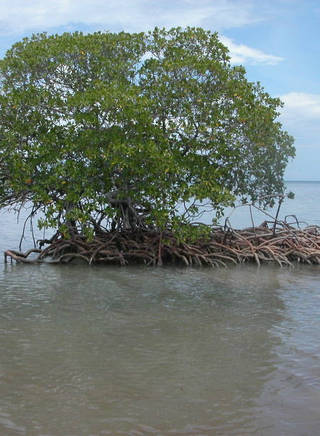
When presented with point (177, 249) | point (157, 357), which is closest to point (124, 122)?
point (177, 249)

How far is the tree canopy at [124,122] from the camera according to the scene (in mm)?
10383

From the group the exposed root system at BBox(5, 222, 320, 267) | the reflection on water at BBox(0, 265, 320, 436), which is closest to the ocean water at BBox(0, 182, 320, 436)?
the reflection on water at BBox(0, 265, 320, 436)

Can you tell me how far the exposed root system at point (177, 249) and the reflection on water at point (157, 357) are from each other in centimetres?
161

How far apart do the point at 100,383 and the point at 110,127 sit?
6307mm

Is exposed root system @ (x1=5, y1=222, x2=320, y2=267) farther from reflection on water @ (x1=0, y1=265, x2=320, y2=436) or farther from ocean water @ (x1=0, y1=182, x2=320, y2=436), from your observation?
reflection on water @ (x1=0, y1=265, x2=320, y2=436)

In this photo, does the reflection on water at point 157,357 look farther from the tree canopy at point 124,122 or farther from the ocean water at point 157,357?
the tree canopy at point 124,122

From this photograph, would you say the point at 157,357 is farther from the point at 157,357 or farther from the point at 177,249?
the point at 177,249

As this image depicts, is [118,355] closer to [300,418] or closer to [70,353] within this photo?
[70,353]

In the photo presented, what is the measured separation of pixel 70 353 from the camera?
19.4ft

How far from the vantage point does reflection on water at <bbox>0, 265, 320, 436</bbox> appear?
4.42 meters

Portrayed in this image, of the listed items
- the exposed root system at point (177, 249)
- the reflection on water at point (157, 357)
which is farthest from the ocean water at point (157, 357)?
the exposed root system at point (177, 249)

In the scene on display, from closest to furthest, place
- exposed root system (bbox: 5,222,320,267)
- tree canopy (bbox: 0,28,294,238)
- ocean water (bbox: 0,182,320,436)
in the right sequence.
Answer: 1. ocean water (bbox: 0,182,320,436)
2. tree canopy (bbox: 0,28,294,238)
3. exposed root system (bbox: 5,222,320,267)

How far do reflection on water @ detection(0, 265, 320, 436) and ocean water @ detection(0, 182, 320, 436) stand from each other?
13mm

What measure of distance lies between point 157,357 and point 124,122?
5.55 metres
